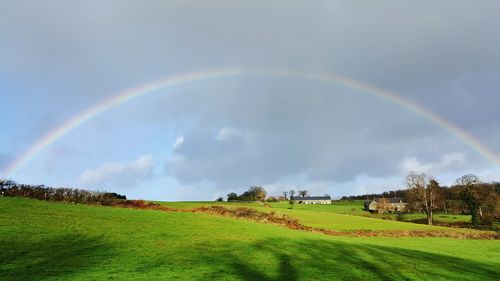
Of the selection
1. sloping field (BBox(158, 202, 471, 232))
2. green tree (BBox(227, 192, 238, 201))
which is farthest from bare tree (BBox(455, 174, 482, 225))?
green tree (BBox(227, 192, 238, 201))

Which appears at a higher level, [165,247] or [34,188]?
[34,188]

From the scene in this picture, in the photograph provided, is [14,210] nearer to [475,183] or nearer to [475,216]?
[475,216]

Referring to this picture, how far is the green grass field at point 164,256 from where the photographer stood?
15.9 m

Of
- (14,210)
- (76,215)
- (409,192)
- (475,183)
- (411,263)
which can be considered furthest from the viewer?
(409,192)

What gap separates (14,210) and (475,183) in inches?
4824

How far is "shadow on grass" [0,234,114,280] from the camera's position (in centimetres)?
1459

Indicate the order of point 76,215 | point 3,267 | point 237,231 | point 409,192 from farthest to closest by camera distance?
point 409,192
point 237,231
point 76,215
point 3,267

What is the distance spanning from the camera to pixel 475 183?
11550cm

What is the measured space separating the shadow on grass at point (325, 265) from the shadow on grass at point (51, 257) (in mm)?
5439

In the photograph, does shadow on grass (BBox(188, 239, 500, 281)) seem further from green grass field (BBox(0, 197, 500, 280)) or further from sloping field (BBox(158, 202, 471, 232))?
sloping field (BBox(158, 202, 471, 232))

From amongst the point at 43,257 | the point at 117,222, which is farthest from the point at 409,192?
A: the point at 43,257

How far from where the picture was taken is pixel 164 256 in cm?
1942

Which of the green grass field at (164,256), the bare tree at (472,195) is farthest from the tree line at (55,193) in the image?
the bare tree at (472,195)

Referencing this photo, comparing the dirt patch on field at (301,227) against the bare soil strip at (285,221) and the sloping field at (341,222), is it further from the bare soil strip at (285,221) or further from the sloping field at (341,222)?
the sloping field at (341,222)
